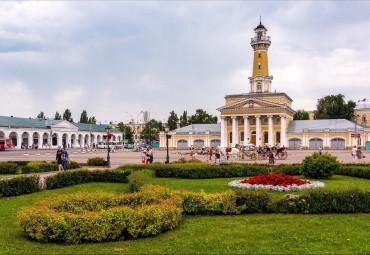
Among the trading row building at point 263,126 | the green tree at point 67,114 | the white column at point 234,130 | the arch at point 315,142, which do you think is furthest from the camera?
the green tree at point 67,114

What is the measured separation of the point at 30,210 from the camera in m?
7.29

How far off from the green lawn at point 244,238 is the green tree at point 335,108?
2975 inches

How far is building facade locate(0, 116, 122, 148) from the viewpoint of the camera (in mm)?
74125

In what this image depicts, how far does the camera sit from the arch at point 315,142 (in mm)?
60156

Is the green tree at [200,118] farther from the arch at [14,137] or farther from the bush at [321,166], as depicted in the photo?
the bush at [321,166]

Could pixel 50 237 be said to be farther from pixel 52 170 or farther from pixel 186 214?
pixel 52 170

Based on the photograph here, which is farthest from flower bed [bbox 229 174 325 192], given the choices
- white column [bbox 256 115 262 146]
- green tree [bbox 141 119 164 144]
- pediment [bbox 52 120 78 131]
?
pediment [bbox 52 120 78 131]

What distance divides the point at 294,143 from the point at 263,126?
6.66 metres

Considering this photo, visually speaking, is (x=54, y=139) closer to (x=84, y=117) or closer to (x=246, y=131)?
(x=84, y=117)

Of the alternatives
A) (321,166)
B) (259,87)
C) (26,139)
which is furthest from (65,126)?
(321,166)

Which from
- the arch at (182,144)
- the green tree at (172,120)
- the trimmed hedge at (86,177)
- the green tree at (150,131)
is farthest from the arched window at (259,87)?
the trimmed hedge at (86,177)

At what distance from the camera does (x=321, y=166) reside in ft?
52.9

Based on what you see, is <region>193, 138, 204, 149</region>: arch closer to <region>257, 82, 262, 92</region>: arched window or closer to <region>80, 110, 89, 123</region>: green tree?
<region>257, 82, 262, 92</region>: arched window

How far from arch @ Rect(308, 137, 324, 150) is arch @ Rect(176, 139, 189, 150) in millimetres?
24268
